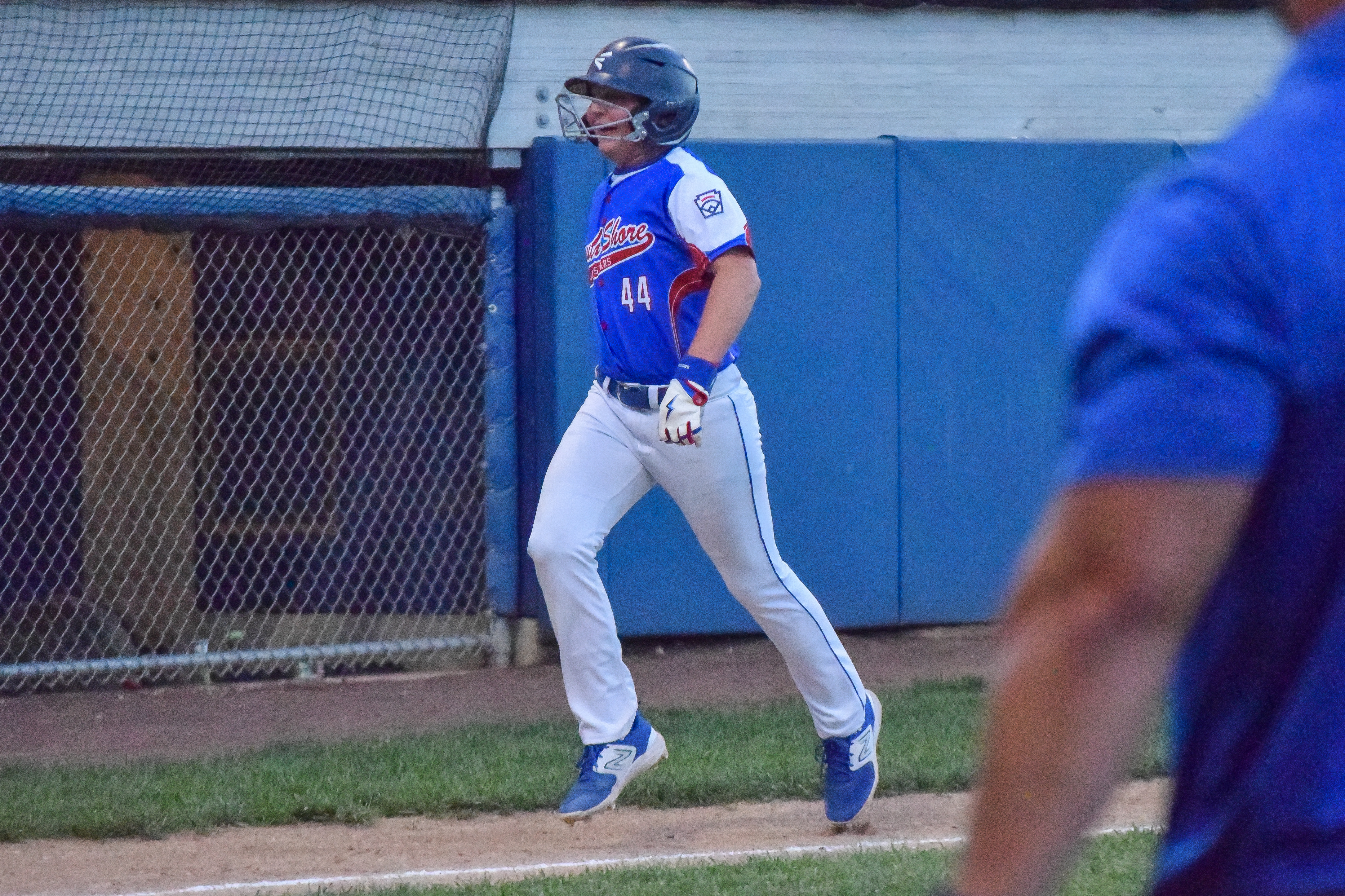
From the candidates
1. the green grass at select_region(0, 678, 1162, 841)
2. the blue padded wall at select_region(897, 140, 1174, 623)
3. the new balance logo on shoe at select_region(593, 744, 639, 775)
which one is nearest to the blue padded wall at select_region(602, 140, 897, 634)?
the blue padded wall at select_region(897, 140, 1174, 623)

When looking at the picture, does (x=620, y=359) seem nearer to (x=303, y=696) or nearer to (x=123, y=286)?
(x=303, y=696)

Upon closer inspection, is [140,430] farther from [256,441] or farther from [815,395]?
[815,395]

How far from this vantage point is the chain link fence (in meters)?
7.65

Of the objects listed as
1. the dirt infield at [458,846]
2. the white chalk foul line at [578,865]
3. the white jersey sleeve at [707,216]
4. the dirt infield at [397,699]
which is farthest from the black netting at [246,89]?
the white chalk foul line at [578,865]

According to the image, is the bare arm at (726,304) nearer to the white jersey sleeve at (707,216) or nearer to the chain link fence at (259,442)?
the white jersey sleeve at (707,216)

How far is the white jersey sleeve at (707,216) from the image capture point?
4.22 meters

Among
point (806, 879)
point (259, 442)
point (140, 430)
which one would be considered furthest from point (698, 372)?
point (140, 430)

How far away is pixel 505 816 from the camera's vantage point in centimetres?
460

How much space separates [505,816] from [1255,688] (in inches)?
148

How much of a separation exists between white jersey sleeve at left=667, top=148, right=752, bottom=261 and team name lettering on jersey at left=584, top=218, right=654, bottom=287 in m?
0.10

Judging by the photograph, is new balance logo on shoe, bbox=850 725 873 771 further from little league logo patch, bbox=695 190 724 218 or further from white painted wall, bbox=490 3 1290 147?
white painted wall, bbox=490 3 1290 147

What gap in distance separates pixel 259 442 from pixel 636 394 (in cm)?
412

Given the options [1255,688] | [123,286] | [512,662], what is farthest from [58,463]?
[1255,688]

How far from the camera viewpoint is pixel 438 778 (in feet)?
16.2
